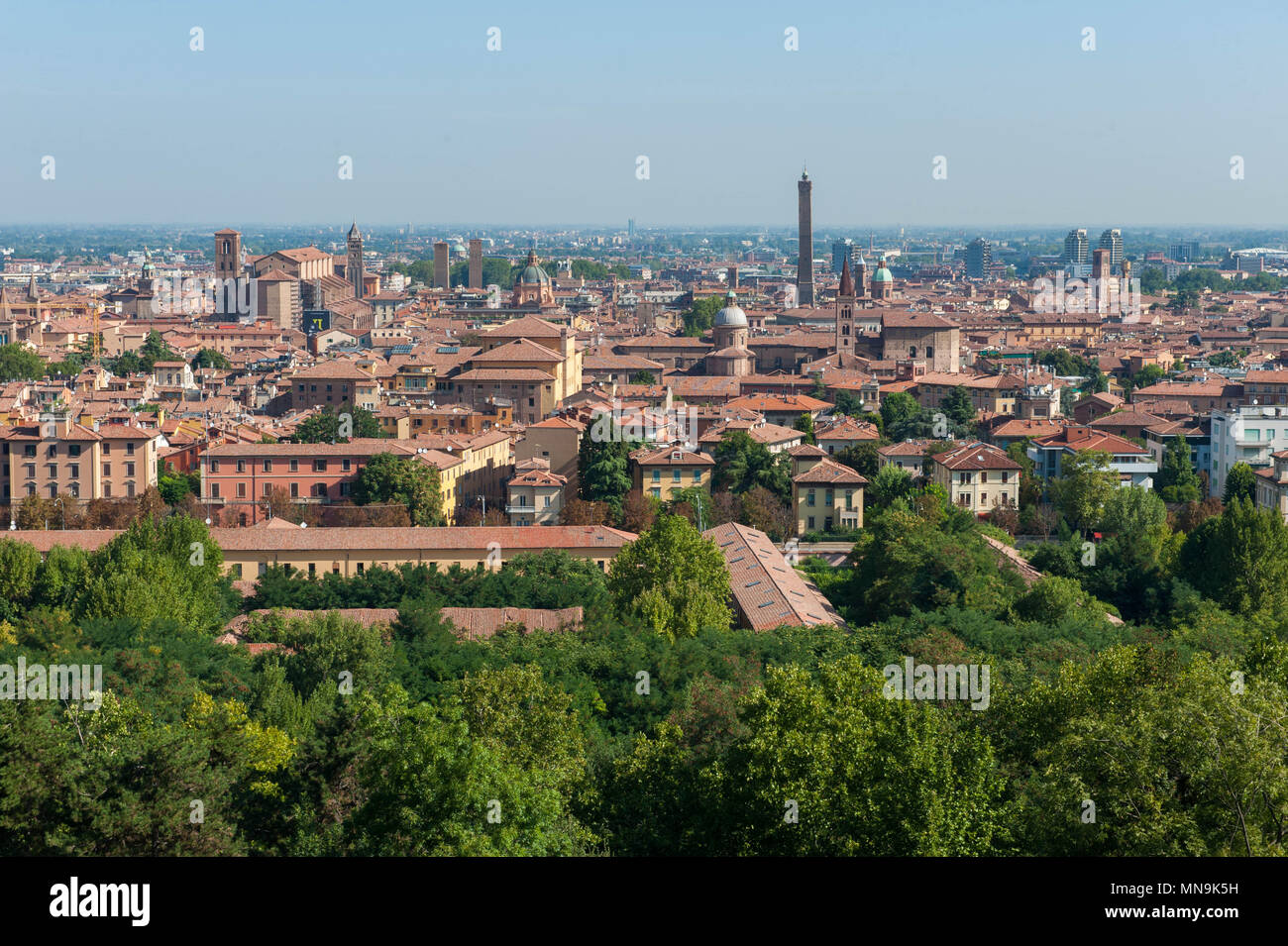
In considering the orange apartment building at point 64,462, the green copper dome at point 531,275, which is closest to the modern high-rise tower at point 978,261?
the green copper dome at point 531,275

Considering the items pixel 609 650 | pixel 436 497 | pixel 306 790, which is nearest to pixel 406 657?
pixel 609 650

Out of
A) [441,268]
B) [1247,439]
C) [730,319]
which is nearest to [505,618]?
[1247,439]

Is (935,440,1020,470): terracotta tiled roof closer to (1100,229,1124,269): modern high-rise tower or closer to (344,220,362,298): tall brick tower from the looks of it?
(344,220,362,298): tall brick tower

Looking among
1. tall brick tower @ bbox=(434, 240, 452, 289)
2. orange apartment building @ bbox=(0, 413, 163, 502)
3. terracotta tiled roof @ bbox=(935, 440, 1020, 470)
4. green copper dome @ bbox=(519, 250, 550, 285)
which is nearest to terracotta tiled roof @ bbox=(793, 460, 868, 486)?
terracotta tiled roof @ bbox=(935, 440, 1020, 470)

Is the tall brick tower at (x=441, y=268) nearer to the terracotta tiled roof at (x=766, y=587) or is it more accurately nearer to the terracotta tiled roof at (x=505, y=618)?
the terracotta tiled roof at (x=766, y=587)

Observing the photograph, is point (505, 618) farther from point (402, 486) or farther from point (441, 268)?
point (441, 268)
